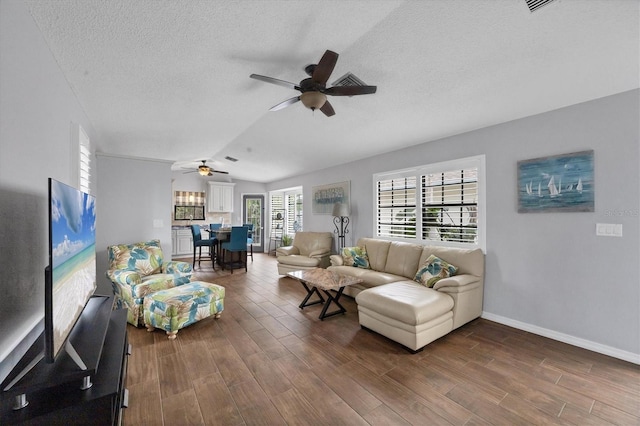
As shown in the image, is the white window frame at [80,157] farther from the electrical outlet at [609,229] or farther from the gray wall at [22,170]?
the electrical outlet at [609,229]

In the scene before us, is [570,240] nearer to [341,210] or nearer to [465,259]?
[465,259]

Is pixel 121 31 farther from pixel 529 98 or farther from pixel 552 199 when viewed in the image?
pixel 552 199

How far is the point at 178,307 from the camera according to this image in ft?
9.28

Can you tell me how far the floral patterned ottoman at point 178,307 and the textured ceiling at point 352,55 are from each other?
2.14m

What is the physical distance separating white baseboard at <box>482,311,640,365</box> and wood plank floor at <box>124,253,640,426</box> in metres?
0.08

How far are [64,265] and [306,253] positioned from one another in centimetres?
471

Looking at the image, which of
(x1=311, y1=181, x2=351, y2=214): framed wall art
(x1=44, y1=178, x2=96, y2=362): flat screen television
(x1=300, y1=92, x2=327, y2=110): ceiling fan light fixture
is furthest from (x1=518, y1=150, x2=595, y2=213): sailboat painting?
(x1=44, y1=178, x2=96, y2=362): flat screen television

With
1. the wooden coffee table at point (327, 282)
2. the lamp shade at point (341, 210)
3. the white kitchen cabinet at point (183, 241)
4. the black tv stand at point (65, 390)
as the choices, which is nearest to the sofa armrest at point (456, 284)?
the wooden coffee table at point (327, 282)

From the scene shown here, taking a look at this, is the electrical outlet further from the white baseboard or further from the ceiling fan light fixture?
the ceiling fan light fixture

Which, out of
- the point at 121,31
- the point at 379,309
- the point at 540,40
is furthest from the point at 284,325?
the point at 540,40

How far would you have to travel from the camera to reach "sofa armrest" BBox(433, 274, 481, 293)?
2.87 m

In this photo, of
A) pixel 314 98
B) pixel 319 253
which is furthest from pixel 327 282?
pixel 319 253

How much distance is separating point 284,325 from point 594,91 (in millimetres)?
4003

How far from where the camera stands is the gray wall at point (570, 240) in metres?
2.37
